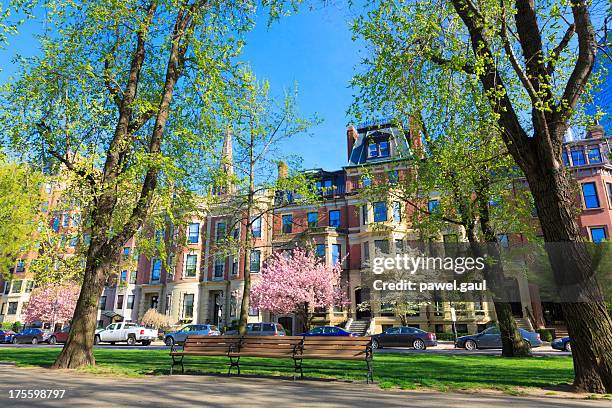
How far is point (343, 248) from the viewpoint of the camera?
37875mm

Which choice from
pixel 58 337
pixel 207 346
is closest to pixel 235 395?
pixel 207 346

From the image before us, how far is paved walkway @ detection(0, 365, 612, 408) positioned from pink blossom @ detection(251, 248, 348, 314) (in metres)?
24.8

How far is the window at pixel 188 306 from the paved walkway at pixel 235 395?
33.6 metres

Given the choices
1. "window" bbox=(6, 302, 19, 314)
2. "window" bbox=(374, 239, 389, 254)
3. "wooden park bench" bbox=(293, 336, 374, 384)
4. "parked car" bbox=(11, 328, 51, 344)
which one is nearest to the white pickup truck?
"parked car" bbox=(11, 328, 51, 344)

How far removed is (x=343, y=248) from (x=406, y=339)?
44.4 ft

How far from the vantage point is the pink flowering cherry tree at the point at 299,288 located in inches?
1321

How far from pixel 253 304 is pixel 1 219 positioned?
2034 cm

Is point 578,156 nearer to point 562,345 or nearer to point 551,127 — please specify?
point 562,345

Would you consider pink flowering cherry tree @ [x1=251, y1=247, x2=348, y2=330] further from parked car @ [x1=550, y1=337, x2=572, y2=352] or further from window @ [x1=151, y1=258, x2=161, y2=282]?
parked car @ [x1=550, y1=337, x2=572, y2=352]

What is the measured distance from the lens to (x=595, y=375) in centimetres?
744

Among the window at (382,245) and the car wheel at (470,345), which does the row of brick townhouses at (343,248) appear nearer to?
the window at (382,245)

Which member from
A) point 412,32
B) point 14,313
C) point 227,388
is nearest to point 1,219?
point 227,388

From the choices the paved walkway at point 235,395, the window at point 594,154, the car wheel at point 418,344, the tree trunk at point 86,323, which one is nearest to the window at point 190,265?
the car wheel at point 418,344

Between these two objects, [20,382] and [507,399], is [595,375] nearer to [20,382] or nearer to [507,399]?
[507,399]
